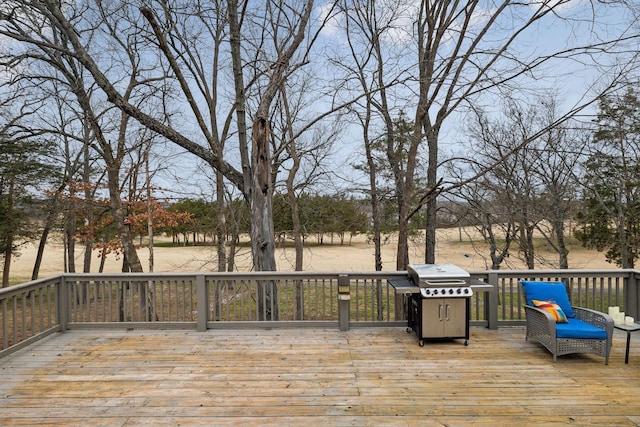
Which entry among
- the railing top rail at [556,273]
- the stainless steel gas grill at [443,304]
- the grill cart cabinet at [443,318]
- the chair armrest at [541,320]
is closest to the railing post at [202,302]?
the stainless steel gas grill at [443,304]

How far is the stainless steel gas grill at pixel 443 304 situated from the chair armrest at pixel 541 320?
0.66m

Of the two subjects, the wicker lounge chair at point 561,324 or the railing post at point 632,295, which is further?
the railing post at point 632,295

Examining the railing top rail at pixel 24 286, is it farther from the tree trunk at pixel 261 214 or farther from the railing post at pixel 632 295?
the railing post at pixel 632 295

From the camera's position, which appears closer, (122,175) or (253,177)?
(253,177)

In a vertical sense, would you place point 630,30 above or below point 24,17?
below

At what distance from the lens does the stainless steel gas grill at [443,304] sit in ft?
13.7

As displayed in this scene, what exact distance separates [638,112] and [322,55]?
9.63 meters

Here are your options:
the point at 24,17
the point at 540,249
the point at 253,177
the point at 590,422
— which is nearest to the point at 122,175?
the point at 24,17

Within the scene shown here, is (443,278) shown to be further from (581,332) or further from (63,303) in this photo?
(63,303)

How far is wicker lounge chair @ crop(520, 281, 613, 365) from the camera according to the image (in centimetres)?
369

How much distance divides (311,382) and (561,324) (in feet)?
8.83

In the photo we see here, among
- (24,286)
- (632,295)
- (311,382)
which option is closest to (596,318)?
(632,295)

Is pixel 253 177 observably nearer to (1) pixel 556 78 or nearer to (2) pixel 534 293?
(2) pixel 534 293

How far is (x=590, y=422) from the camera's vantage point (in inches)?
102
